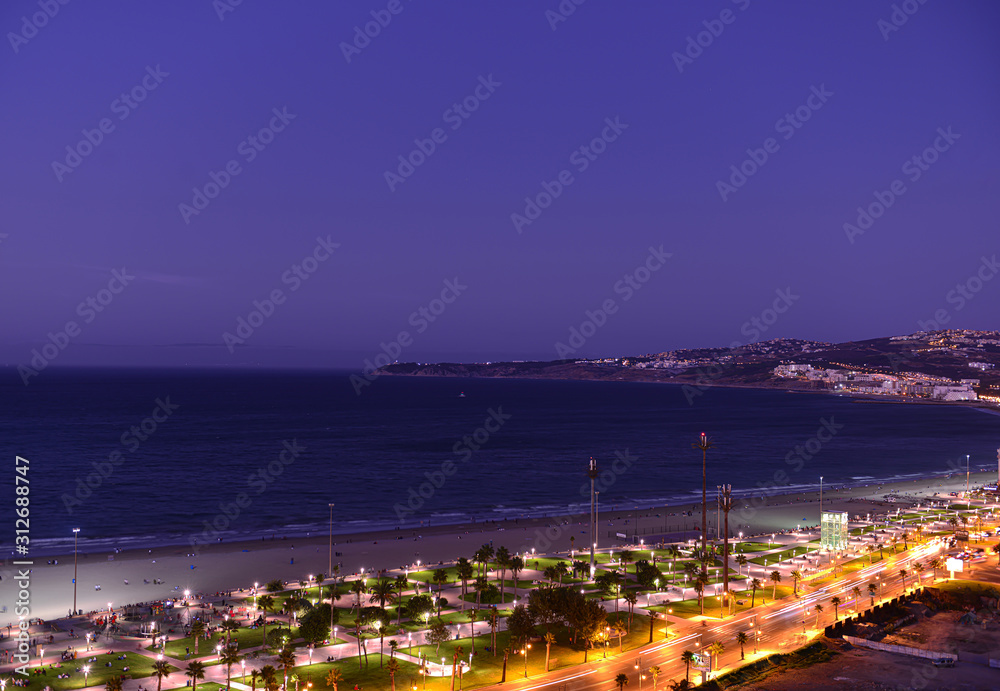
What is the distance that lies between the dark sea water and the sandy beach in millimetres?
5254

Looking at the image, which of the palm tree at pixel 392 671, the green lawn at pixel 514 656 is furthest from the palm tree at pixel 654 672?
the palm tree at pixel 392 671

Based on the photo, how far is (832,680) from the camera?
101ft

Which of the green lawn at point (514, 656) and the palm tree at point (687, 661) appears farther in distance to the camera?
the green lawn at point (514, 656)

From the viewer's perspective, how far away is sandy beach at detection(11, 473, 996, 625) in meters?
44.8

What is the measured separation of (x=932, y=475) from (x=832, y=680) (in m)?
77.6

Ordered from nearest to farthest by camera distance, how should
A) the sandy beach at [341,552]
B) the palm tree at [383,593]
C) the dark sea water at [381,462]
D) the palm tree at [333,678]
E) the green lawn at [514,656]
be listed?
1. the palm tree at [333,678]
2. the green lawn at [514,656]
3. the palm tree at [383,593]
4. the sandy beach at [341,552]
5. the dark sea water at [381,462]

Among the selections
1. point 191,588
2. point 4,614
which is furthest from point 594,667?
point 4,614

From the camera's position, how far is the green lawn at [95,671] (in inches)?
1159

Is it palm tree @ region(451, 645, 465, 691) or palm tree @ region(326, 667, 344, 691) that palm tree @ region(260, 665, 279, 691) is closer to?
palm tree @ region(326, 667, 344, 691)

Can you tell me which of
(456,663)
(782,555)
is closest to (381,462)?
(782,555)

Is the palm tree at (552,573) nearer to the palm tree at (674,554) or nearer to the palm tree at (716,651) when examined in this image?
the palm tree at (674,554)

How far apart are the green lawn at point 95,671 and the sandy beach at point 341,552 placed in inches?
365

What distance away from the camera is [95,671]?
30984 millimetres

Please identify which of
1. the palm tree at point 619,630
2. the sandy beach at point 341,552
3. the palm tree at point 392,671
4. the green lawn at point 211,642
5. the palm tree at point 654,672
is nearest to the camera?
the palm tree at point 392,671
